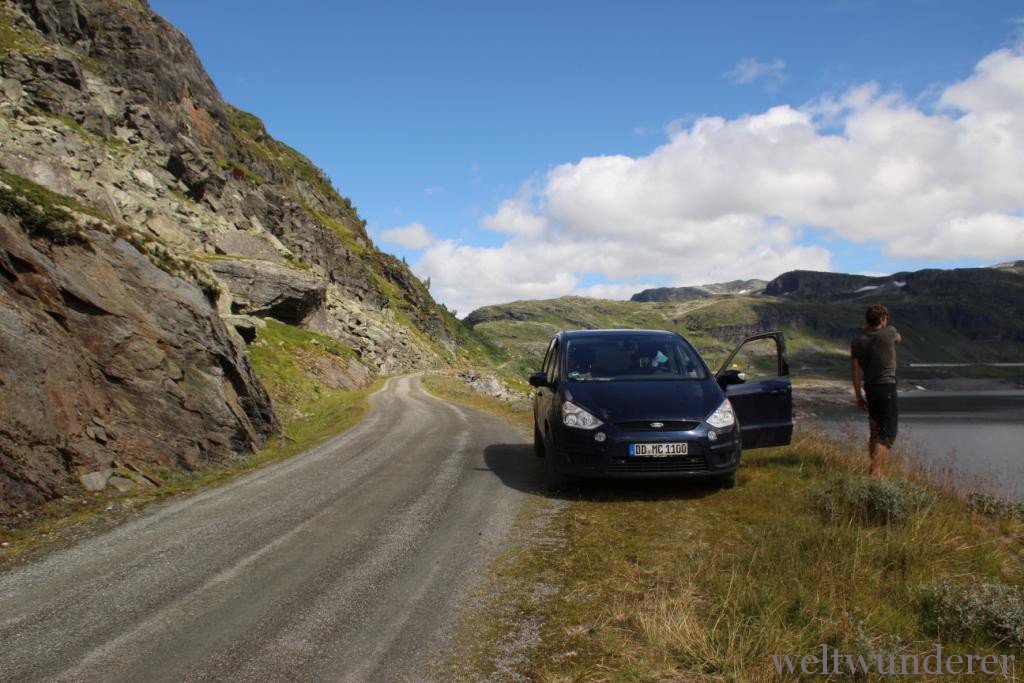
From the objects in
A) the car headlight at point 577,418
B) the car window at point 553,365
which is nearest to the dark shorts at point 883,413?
the car headlight at point 577,418

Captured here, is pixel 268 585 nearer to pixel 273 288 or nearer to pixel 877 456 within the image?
pixel 877 456

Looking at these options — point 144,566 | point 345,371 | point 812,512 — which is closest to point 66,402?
point 144,566

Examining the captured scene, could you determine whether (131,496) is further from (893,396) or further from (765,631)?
(893,396)

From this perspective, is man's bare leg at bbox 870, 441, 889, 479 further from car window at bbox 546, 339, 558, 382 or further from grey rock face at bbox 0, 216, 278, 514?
grey rock face at bbox 0, 216, 278, 514

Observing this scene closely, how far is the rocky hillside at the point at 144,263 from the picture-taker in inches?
317

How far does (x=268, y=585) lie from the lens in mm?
4660

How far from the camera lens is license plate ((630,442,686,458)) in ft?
21.8

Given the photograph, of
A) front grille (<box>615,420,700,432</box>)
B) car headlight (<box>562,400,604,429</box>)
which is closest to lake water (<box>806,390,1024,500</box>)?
front grille (<box>615,420,700,432</box>)

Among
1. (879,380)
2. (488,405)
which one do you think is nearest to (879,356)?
(879,380)

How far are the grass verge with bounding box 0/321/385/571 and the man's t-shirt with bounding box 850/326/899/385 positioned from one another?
9.13 meters

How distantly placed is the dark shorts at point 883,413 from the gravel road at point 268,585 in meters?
4.46

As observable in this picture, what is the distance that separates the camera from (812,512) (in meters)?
6.19

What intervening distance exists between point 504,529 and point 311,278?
39425 mm

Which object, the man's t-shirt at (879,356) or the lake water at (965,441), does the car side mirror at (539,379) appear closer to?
the man's t-shirt at (879,356)
